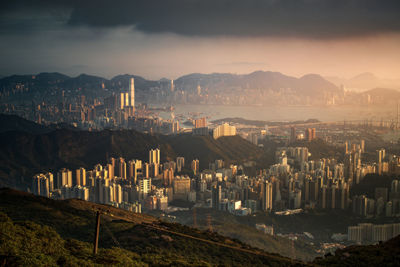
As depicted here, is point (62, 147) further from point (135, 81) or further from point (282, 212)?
point (135, 81)

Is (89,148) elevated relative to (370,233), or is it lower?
elevated

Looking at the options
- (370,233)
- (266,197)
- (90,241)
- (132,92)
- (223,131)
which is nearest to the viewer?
(90,241)

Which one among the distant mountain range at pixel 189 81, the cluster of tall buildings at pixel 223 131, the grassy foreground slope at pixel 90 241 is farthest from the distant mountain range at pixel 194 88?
the grassy foreground slope at pixel 90 241

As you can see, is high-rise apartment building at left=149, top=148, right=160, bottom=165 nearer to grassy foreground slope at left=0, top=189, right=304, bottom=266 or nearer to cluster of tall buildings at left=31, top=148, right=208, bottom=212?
cluster of tall buildings at left=31, top=148, right=208, bottom=212

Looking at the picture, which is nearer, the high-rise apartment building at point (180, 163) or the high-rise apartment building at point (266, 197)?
the high-rise apartment building at point (266, 197)

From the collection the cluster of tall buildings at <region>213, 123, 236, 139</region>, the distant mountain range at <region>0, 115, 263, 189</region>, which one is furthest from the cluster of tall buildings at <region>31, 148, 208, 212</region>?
the cluster of tall buildings at <region>213, 123, 236, 139</region>

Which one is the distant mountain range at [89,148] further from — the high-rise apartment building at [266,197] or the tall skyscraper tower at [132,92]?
the tall skyscraper tower at [132,92]

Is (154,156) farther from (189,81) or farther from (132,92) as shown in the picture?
(132,92)

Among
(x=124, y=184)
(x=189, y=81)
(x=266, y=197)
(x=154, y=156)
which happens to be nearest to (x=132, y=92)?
(x=189, y=81)

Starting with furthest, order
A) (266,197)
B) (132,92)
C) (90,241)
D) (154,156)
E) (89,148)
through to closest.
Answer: (132,92)
(89,148)
(154,156)
(266,197)
(90,241)

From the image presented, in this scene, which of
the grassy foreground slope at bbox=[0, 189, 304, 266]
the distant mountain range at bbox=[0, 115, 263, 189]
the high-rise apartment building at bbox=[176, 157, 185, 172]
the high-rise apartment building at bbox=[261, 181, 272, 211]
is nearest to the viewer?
the grassy foreground slope at bbox=[0, 189, 304, 266]

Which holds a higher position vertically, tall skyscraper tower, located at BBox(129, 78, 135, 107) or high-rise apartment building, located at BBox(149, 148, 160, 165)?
tall skyscraper tower, located at BBox(129, 78, 135, 107)
